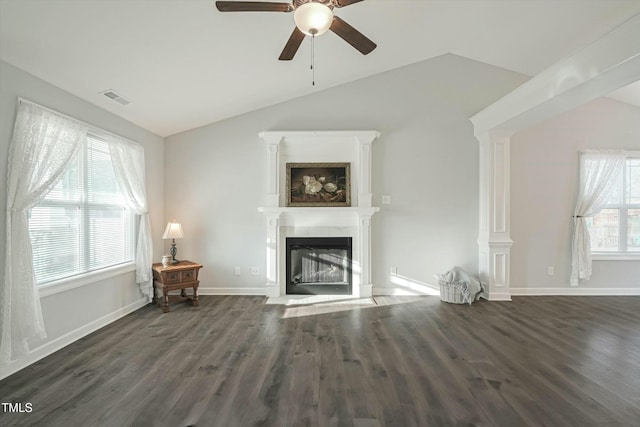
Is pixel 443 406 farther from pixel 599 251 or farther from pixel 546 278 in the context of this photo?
pixel 599 251

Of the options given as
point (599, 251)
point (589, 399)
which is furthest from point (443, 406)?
point (599, 251)

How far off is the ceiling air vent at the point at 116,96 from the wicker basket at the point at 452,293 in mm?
4823

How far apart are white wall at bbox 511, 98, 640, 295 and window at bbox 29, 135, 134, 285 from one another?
5723 mm

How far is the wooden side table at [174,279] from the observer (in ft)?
13.4

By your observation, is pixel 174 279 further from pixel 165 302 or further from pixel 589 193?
pixel 589 193

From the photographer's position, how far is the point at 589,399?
2.16 metres

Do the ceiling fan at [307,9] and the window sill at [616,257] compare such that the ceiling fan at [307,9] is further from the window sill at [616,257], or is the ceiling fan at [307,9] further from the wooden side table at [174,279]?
the window sill at [616,257]

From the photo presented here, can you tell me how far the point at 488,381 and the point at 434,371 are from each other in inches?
15.5

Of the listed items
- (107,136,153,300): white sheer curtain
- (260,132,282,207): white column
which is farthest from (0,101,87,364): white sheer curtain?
(260,132,282,207): white column

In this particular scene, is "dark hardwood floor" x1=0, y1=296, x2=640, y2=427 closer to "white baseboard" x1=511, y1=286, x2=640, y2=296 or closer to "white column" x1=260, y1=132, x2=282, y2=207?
"white baseboard" x1=511, y1=286, x2=640, y2=296

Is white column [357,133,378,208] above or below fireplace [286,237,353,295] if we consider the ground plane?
above

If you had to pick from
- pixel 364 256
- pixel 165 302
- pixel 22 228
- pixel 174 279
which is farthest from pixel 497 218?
pixel 22 228

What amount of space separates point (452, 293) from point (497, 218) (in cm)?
132

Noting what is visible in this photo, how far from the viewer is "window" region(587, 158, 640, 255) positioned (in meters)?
4.86
